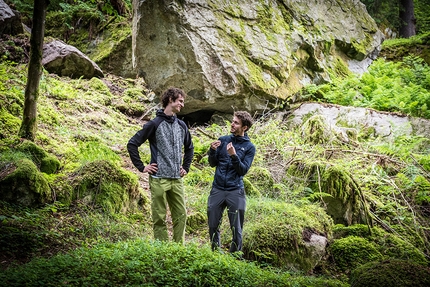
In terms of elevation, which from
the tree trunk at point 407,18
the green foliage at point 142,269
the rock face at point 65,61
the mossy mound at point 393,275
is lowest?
the mossy mound at point 393,275

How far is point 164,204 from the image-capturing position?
5.14 metres

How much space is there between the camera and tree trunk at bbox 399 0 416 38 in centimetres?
1930

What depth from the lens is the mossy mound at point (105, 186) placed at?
6078 millimetres

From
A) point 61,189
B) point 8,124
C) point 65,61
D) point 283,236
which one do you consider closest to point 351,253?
point 283,236

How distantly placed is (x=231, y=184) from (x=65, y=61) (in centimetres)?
818

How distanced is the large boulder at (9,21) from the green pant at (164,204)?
908cm

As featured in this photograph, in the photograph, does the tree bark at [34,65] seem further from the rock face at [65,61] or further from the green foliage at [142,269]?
the rock face at [65,61]

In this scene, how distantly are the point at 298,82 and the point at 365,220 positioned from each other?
223 inches

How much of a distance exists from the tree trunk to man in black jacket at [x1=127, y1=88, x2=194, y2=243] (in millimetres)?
18154

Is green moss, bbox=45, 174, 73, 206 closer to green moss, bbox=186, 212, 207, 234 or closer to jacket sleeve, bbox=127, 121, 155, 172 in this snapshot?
jacket sleeve, bbox=127, 121, 155, 172

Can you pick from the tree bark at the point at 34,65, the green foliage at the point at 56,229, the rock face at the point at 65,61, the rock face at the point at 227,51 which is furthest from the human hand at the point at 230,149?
the rock face at the point at 65,61

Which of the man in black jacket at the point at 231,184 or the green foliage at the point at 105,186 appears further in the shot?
the green foliage at the point at 105,186

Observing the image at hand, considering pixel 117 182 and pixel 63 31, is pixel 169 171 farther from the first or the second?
pixel 63 31

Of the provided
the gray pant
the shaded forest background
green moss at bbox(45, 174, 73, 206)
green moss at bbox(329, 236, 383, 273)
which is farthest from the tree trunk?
green moss at bbox(45, 174, 73, 206)
